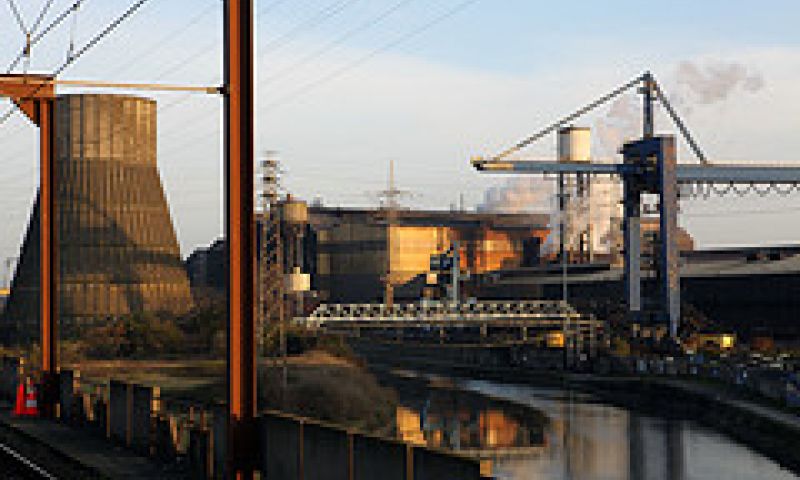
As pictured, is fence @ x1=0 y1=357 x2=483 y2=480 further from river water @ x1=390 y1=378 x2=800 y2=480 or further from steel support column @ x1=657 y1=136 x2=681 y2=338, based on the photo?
steel support column @ x1=657 y1=136 x2=681 y2=338

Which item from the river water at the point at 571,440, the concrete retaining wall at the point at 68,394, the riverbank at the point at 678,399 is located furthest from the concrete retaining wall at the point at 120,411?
the riverbank at the point at 678,399

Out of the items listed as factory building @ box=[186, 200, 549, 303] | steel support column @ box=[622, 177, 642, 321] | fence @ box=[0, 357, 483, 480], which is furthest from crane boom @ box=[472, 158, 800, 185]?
fence @ box=[0, 357, 483, 480]

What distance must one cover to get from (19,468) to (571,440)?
3287cm

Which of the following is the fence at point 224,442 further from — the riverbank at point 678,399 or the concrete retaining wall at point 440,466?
the riverbank at point 678,399

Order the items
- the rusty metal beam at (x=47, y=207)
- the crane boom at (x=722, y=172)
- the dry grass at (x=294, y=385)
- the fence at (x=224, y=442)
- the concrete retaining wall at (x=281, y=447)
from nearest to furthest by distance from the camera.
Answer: the fence at (x=224, y=442) → the concrete retaining wall at (x=281, y=447) → the rusty metal beam at (x=47, y=207) → the dry grass at (x=294, y=385) → the crane boom at (x=722, y=172)

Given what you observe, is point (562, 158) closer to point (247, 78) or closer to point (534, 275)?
point (534, 275)

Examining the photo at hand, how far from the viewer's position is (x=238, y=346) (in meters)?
17.0

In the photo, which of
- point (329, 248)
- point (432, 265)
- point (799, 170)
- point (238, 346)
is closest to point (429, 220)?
point (329, 248)

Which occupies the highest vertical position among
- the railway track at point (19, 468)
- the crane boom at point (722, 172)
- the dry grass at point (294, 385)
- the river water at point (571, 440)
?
the crane boom at point (722, 172)

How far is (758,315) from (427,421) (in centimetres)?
3128

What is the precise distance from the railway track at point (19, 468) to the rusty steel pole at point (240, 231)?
Answer: 3740 millimetres

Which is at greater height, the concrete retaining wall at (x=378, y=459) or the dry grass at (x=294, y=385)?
the concrete retaining wall at (x=378, y=459)

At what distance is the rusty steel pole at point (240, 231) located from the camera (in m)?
16.8

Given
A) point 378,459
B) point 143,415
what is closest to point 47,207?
point 143,415
